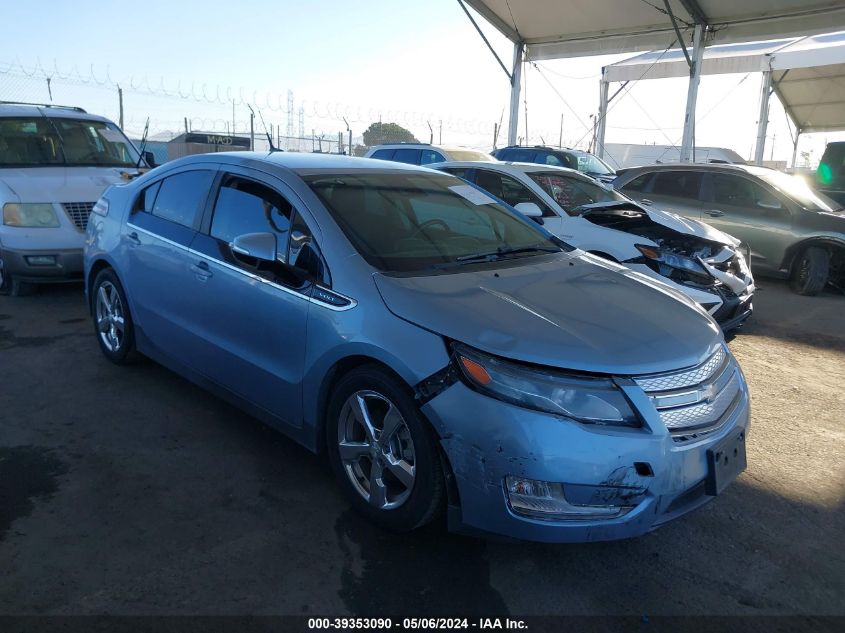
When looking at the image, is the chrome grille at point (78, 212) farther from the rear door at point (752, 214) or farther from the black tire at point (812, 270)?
the black tire at point (812, 270)

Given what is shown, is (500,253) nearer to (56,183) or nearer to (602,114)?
(56,183)

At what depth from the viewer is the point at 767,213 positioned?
9.33 meters

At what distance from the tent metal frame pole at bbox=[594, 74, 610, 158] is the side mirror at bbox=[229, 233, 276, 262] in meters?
22.5

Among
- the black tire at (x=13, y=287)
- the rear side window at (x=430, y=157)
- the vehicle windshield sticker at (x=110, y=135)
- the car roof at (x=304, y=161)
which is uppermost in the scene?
the vehicle windshield sticker at (x=110, y=135)

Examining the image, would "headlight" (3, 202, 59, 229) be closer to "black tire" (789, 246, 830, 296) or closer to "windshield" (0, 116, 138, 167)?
"windshield" (0, 116, 138, 167)

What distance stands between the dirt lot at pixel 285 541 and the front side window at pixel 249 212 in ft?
3.90

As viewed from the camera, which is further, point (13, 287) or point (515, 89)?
point (515, 89)

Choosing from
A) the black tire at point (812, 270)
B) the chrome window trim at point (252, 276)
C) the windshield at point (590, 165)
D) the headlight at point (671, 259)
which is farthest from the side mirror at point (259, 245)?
the windshield at point (590, 165)

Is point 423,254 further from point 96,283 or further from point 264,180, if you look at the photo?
point 96,283

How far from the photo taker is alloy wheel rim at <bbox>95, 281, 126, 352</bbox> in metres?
4.96

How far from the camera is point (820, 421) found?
4.65 meters

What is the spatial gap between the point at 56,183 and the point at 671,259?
20.5 feet

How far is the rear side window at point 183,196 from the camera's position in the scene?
4.20 meters

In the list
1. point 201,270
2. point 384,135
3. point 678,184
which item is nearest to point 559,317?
point 201,270
